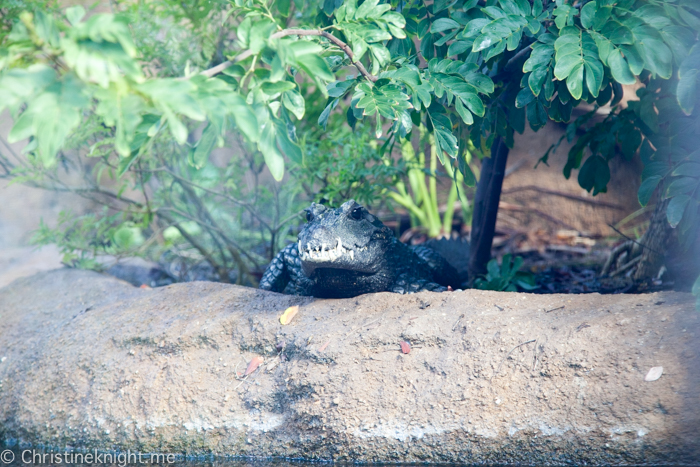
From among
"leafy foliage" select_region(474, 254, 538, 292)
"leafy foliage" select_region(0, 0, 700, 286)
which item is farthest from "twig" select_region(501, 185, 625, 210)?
"leafy foliage" select_region(0, 0, 700, 286)

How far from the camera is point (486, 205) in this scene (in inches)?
147

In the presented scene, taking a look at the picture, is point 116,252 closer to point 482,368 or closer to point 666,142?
point 482,368

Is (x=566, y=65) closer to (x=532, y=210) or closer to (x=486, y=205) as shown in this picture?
(x=486, y=205)

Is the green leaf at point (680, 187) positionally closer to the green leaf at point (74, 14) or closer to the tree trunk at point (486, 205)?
the tree trunk at point (486, 205)

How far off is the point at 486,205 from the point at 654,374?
181cm

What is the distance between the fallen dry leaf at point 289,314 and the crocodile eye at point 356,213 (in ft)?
2.08

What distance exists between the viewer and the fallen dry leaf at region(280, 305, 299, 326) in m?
2.75

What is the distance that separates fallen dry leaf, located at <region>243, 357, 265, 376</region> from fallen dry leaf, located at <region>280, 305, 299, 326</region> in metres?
0.21

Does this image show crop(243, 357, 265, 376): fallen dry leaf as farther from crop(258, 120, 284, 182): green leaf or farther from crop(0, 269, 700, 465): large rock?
crop(258, 120, 284, 182): green leaf

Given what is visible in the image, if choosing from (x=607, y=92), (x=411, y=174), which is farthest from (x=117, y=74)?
(x=411, y=174)

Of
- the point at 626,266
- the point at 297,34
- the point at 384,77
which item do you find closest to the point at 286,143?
the point at 297,34

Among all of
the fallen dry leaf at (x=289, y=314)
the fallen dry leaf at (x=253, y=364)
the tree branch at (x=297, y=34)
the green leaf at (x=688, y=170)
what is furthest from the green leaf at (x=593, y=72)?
the fallen dry leaf at (x=253, y=364)

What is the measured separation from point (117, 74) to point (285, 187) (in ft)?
9.00

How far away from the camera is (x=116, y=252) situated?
4.04 meters
